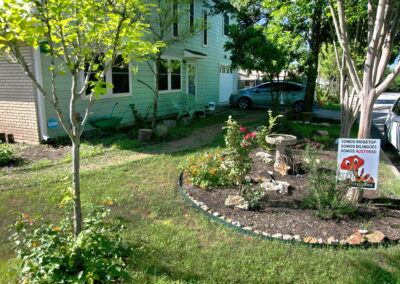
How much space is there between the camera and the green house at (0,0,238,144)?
734 cm

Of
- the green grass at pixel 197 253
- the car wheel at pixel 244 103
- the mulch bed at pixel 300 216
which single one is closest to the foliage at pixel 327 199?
the mulch bed at pixel 300 216

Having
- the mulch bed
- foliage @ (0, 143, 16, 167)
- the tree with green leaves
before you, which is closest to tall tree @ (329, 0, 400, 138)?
the mulch bed

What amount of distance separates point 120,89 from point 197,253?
794 centimetres

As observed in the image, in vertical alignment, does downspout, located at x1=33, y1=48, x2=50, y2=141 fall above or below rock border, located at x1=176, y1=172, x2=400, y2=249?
above

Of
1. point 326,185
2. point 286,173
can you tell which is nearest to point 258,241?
point 326,185

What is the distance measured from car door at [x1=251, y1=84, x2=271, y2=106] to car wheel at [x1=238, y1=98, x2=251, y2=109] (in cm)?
29

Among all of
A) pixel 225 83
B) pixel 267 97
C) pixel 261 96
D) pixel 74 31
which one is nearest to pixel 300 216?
pixel 74 31

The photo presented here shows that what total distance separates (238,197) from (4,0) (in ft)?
10.7

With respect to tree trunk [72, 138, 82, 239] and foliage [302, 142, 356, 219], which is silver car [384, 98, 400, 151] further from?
tree trunk [72, 138, 82, 239]

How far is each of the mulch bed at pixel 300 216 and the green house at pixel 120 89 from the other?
2.18 meters

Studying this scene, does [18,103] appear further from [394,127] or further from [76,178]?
[394,127]

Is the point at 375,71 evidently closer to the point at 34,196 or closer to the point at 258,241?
the point at 258,241

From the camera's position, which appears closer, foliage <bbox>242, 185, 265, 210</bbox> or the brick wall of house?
foliage <bbox>242, 185, 265, 210</bbox>

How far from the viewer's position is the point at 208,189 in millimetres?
4605
